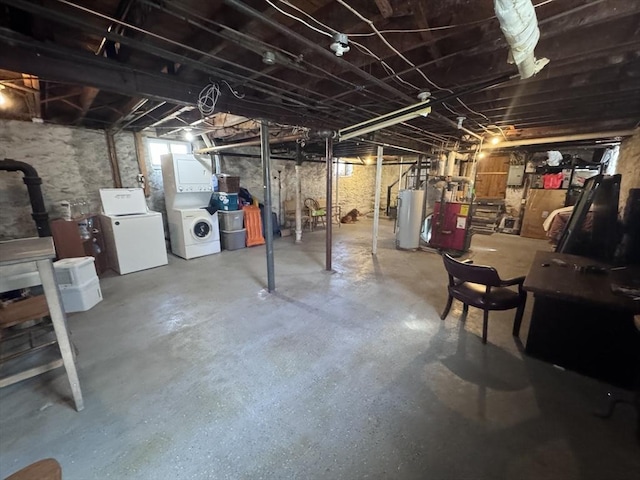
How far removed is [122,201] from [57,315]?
11.0 ft

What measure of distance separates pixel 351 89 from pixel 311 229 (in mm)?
5180

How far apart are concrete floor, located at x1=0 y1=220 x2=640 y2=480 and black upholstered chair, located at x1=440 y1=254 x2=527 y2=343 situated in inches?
14.3

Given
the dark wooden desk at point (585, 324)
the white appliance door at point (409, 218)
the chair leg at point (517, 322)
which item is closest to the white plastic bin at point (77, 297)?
the dark wooden desk at point (585, 324)

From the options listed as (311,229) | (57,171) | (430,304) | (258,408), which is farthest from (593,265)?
(57,171)

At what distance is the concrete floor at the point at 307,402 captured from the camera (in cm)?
139

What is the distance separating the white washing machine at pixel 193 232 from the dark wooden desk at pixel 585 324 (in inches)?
191

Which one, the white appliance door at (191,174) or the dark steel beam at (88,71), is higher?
the dark steel beam at (88,71)

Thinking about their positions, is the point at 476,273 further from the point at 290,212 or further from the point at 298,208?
the point at 290,212

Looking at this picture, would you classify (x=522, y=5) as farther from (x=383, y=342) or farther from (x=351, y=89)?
(x=383, y=342)

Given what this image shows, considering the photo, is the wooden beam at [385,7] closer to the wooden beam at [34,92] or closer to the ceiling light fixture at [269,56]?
the ceiling light fixture at [269,56]

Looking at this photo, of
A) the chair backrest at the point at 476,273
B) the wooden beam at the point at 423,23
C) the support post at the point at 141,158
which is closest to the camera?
the wooden beam at the point at 423,23

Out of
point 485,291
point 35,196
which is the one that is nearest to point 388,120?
point 485,291

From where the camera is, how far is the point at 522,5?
1.05 meters

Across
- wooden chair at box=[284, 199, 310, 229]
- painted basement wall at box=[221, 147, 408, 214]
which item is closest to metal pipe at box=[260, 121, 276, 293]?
painted basement wall at box=[221, 147, 408, 214]
